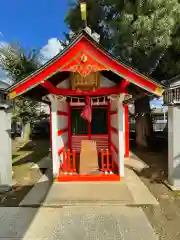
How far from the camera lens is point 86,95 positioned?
24.0 feet

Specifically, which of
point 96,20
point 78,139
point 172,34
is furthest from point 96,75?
point 96,20

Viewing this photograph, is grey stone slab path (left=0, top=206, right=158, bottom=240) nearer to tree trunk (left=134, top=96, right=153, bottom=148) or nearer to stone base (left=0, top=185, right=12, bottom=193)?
stone base (left=0, top=185, right=12, bottom=193)

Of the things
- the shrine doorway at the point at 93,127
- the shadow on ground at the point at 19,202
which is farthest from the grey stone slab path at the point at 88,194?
the shrine doorway at the point at 93,127

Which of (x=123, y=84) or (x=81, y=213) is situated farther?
(x=123, y=84)

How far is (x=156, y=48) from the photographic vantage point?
10.5 m

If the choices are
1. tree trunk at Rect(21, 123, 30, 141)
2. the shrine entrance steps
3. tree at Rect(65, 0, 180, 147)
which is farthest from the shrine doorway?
tree trunk at Rect(21, 123, 30, 141)

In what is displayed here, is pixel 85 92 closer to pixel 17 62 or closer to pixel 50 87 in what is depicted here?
pixel 50 87

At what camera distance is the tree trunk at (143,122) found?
46.3 ft

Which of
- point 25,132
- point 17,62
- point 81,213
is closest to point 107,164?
point 81,213

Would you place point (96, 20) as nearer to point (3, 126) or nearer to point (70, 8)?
point (70, 8)

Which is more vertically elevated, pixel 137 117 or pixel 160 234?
pixel 137 117

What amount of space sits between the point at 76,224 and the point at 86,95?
4.01 meters

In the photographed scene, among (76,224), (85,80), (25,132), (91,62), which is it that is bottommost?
(76,224)

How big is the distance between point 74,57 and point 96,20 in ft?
29.3
